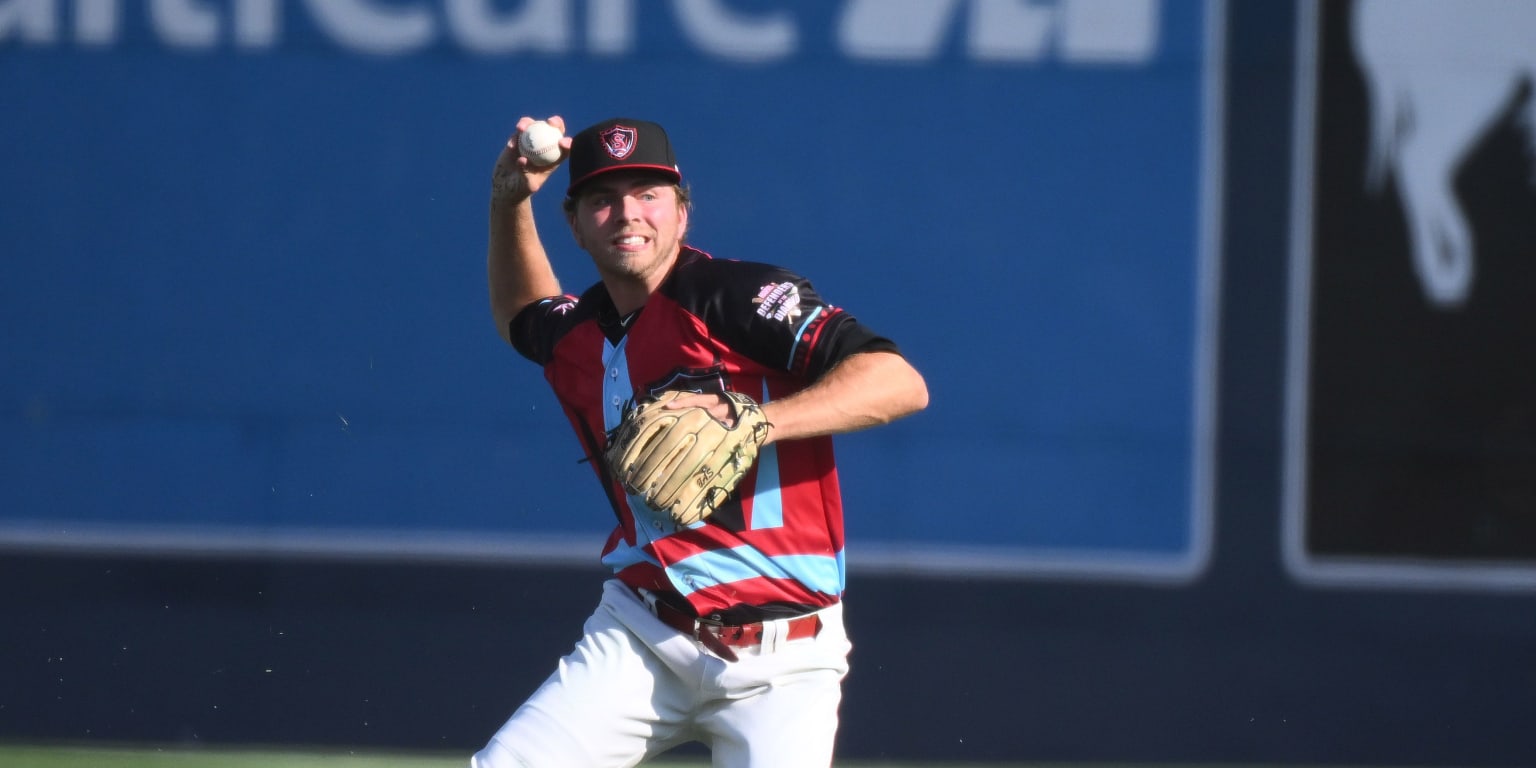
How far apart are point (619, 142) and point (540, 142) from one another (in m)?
0.27

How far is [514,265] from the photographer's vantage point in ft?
10.6

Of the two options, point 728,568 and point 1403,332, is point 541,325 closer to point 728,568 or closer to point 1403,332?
point 728,568

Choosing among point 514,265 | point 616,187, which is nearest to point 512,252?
point 514,265

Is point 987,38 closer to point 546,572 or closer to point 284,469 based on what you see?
point 546,572

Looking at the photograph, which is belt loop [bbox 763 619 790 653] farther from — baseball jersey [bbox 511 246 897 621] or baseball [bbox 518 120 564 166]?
baseball [bbox 518 120 564 166]

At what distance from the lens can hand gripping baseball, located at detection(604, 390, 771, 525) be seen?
8.10 ft

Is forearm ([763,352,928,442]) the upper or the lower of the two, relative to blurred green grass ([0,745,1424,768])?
upper

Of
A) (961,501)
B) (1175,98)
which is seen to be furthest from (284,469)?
(1175,98)

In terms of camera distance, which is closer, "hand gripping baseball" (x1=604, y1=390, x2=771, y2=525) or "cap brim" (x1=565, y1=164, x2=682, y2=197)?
"hand gripping baseball" (x1=604, y1=390, x2=771, y2=525)

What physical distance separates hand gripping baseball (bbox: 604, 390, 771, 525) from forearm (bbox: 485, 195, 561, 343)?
0.79 m

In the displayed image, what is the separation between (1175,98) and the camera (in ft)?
14.9

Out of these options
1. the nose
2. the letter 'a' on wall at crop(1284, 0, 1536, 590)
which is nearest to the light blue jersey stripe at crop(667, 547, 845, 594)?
the nose

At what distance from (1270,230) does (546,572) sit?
222 cm

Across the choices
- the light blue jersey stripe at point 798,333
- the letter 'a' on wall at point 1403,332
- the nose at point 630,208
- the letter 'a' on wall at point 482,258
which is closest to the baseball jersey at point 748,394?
the light blue jersey stripe at point 798,333
